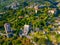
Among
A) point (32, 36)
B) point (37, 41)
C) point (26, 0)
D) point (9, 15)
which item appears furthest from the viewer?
point (26, 0)

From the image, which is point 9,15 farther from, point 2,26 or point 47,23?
point 47,23

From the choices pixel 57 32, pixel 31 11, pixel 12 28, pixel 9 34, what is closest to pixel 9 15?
pixel 31 11

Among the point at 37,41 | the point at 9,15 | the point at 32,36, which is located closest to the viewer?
the point at 37,41

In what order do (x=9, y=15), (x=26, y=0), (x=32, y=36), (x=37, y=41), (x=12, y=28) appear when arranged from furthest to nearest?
(x=26, y=0) < (x=9, y=15) < (x=12, y=28) < (x=32, y=36) < (x=37, y=41)

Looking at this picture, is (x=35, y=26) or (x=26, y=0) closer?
(x=35, y=26)

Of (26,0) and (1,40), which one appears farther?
(26,0)

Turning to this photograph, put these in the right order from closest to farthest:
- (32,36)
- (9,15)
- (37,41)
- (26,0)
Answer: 1. (37,41)
2. (32,36)
3. (9,15)
4. (26,0)

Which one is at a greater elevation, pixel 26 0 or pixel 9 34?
pixel 9 34

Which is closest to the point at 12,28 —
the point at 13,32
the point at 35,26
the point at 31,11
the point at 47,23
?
the point at 13,32

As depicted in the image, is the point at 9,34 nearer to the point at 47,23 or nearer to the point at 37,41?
the point at 37,41
